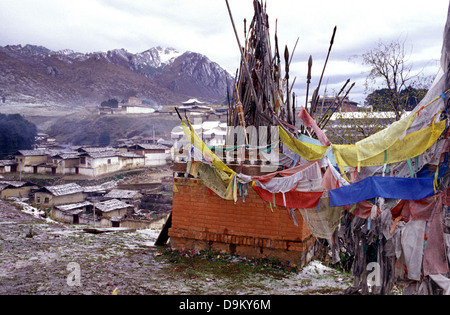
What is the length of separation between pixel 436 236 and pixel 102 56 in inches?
5199

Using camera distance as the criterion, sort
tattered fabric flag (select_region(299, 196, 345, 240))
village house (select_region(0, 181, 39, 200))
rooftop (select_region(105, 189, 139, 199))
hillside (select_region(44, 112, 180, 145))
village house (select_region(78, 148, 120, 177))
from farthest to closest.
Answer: hillside (select_region(44, 112, 180, 145)) < village house (select_region(78, 148, 120, 177)) < rooftop (select_region(105, 189, 139, 199)) < village house (select_region(0, 181, 39, 200)) < tattered fabric flag (select_region(299, 196, 345, 240))

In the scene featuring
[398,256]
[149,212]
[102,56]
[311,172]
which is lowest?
[149,212]

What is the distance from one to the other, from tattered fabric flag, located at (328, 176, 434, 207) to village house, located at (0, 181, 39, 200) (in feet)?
104

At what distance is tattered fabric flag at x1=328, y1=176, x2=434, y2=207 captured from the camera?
3.66 metres

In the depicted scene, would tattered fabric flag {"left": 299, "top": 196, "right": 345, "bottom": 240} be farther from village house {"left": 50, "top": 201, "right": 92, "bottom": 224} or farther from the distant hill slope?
the distant hill slope

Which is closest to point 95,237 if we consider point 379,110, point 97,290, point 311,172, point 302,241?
point 97,290

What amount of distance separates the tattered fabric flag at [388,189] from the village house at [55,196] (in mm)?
27664

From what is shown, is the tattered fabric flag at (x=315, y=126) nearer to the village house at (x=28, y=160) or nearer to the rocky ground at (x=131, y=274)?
the rocky ground at (x=131, y=274)

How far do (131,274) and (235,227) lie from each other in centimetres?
181

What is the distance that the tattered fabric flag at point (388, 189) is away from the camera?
366 centimetres

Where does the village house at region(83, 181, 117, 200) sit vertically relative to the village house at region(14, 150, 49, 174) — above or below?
below

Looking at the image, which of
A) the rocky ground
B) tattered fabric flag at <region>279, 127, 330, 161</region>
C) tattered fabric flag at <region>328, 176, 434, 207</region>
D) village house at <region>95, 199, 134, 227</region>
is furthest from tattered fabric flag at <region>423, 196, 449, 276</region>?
village house at <region>95, 199, 134, 227</region>

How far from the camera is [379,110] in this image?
59.9ft
